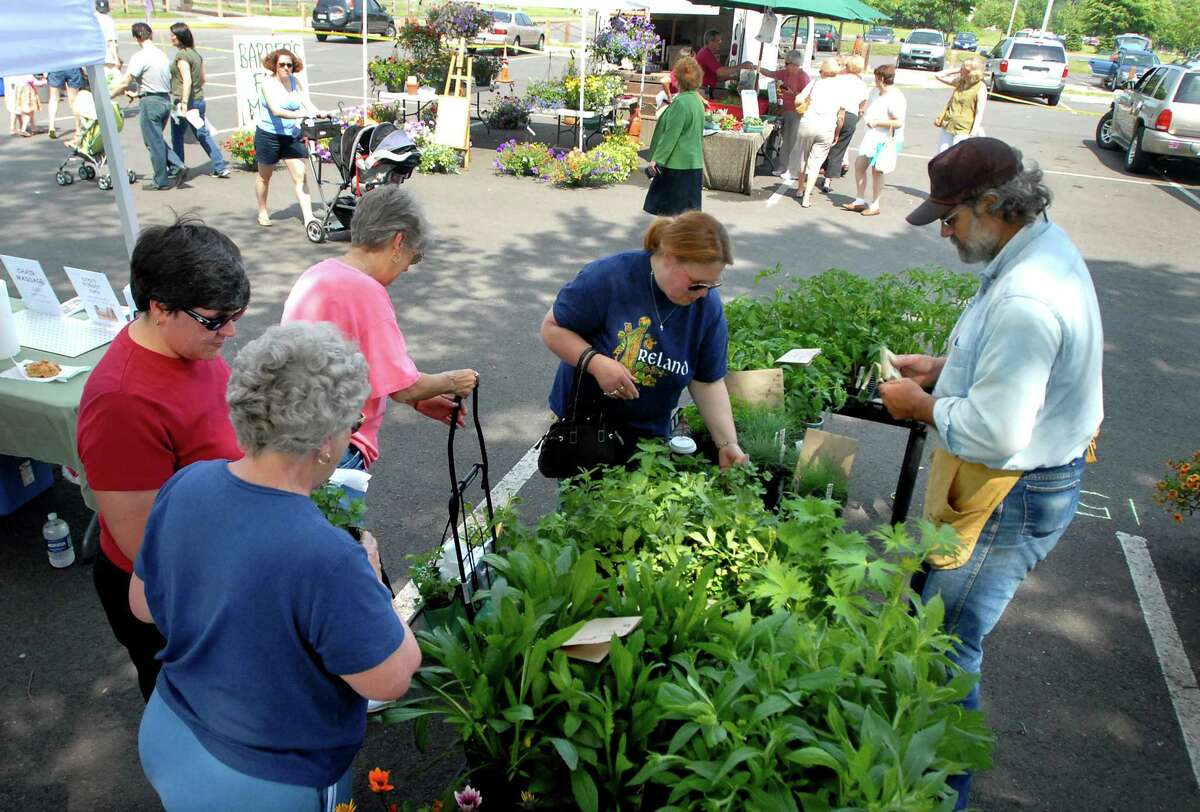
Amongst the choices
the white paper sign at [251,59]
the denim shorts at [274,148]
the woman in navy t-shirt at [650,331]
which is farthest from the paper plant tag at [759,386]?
the white paper sign at [251,59]

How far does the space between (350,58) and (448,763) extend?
78.3ft

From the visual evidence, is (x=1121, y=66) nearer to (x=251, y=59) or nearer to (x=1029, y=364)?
(x=251, y=59)

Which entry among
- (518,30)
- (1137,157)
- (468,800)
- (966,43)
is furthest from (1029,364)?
(966,43)

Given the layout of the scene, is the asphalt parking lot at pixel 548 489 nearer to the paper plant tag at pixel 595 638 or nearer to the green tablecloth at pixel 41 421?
the green tablecloth at pixel 41 421

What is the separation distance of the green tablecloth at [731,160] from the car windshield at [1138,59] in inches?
1242

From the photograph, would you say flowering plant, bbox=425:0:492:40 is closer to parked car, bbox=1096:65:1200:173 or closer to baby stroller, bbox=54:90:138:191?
baby stroller, bbox=54:90:138:191

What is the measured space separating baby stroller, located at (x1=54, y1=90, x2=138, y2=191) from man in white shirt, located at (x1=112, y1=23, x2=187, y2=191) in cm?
34

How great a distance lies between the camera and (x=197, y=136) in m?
10.4

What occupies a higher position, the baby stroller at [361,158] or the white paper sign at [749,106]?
the white paper sign at [749,106]

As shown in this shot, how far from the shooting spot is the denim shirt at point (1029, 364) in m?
2.22

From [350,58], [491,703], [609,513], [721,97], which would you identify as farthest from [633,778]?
[350,58]

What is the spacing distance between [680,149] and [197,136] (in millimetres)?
5968

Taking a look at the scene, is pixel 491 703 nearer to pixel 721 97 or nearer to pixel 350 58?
A: pixel 721 97

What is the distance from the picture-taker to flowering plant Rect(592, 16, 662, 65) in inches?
567
